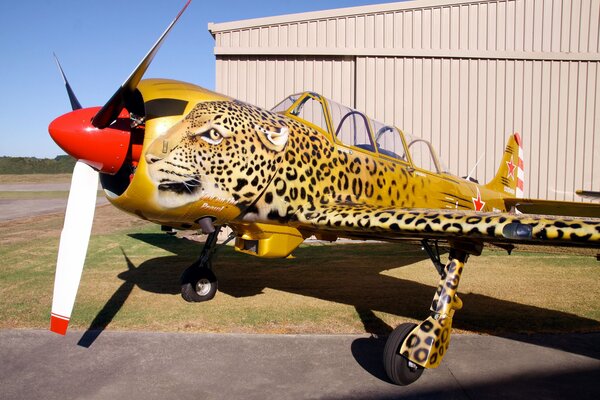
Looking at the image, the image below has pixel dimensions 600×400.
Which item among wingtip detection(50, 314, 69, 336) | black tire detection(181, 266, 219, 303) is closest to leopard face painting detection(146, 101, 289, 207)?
wingtip detection(50, 314, 69, 336)

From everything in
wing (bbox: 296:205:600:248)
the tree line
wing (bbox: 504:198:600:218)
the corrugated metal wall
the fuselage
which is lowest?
the tree line

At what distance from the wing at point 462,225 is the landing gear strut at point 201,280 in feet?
7.08

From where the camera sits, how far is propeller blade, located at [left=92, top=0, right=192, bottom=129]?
3754mm

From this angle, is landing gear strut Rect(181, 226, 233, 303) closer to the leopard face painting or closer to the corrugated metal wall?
the leopard face painting

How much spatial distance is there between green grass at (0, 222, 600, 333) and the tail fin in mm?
1507

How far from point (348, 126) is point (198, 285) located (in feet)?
9.51

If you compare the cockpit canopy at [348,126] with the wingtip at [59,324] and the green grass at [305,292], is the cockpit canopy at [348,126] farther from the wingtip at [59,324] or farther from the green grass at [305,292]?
the wingtip at [59,324]

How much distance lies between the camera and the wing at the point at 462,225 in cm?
356

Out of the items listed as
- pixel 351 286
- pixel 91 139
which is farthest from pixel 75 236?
pixel 351 286

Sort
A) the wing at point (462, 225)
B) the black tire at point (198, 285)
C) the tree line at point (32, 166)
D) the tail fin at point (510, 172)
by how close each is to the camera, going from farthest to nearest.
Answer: the tree line at point (32, 166)
the tail fin at point (510, 172)
the black tire at point (198, 285)
the wing at point (462, 225)

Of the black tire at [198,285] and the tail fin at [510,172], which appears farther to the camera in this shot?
the tail fin at [510,172]

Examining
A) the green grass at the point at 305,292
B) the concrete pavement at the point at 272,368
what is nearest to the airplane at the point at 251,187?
the concrete pavement at the point at 272,368

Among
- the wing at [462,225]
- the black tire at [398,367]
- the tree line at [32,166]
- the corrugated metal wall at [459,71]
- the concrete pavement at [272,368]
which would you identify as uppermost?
the corrugated metal wall at [459,71]

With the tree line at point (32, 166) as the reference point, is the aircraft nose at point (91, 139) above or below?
above
